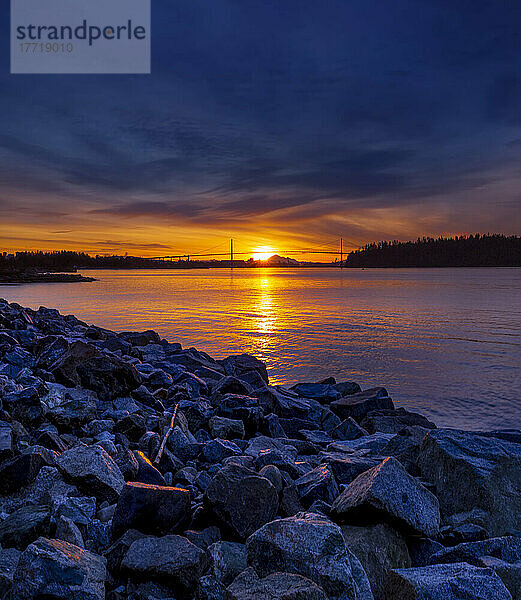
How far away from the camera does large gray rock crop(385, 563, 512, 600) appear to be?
2.53m

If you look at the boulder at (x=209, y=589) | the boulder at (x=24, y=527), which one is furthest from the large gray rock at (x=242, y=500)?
the boulder at (x=24, y=527)

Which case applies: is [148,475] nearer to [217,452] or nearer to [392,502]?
[217,452]

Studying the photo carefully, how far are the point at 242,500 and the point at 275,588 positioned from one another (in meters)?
1.02

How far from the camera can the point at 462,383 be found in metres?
13.4

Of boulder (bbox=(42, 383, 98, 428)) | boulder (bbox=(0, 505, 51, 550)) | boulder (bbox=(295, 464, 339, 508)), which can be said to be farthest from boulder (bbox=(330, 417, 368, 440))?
boulder (bbox=(0, 505, 51, 550))

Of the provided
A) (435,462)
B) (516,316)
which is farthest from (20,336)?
(516,316)

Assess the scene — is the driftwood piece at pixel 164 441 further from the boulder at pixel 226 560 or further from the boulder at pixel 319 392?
the boulder at pixel 319 392

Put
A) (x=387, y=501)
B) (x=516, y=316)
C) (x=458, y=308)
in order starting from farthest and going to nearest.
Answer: (x=458, y=308)
(x=516, y=316)
(x=387, y=501)

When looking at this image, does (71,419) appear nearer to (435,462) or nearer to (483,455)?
(435,462)

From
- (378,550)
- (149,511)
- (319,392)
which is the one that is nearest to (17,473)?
(149,511)

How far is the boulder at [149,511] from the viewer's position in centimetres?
325

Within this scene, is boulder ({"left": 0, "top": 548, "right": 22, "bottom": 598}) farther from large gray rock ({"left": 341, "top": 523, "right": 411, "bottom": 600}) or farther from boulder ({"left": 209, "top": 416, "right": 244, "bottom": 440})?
boulder ({"left": 209, "top": 416, "right": 244, "bottom": 440})

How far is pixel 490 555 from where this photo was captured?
3135mm

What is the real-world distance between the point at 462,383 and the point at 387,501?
1142cm
